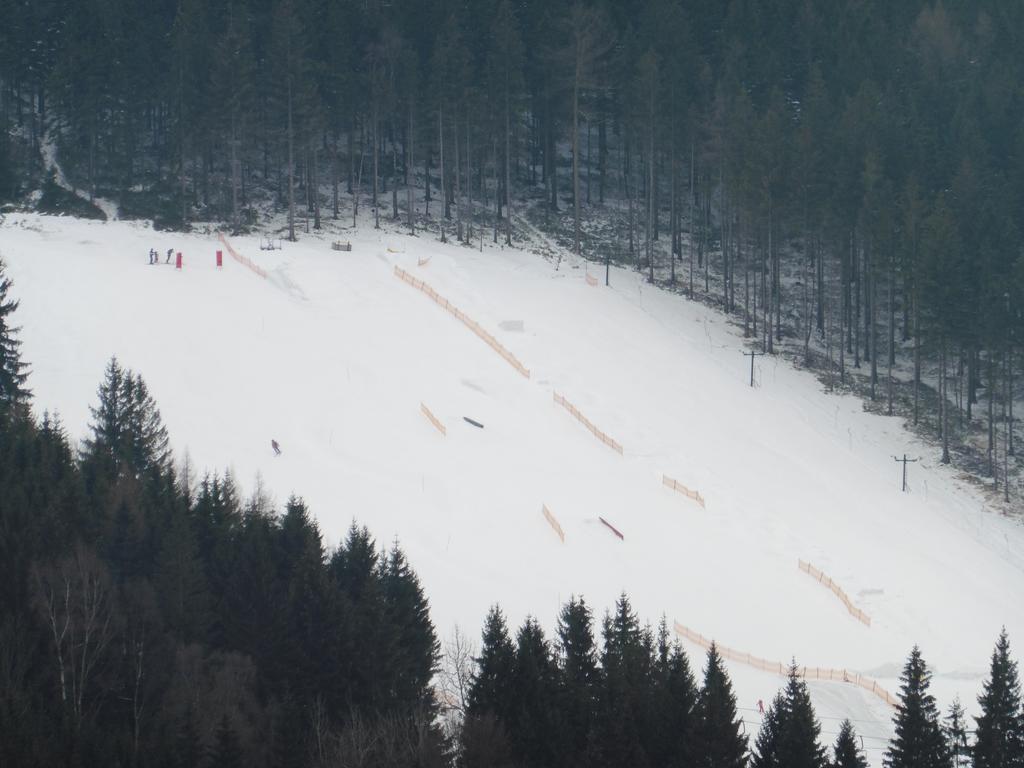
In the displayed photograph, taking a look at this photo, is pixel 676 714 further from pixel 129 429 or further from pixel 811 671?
pixel 129 429

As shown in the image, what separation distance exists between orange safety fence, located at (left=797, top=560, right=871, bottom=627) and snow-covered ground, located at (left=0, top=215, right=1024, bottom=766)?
37 centimetres

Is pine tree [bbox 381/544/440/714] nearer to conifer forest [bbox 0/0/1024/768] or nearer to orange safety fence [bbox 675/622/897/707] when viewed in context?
conifer forest [bbox 0/0/1024/768]

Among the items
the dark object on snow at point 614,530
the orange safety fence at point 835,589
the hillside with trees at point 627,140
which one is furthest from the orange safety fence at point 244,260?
the orange safety fence at point 835,589

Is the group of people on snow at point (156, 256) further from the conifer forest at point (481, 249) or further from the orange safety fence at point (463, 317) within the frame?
the orange safety fence at point (463, 317)

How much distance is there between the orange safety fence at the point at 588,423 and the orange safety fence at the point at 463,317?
208 centimetres

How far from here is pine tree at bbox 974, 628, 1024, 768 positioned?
2697 cm

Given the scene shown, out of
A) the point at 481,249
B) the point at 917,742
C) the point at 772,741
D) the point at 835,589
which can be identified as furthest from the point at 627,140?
the point at 772,741

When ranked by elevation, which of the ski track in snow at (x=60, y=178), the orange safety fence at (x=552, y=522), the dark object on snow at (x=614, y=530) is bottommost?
the dark object on snow at (x=614, y=530)

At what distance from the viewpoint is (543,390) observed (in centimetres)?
5059

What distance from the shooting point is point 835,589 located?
41.4m

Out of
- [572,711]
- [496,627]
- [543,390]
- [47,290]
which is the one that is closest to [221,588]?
[496,627]

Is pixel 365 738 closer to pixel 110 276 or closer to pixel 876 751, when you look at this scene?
pixel 876 751

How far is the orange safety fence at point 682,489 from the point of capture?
148 ft

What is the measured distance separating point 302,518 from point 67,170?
4767cm
